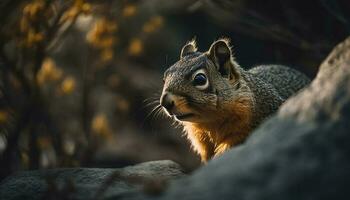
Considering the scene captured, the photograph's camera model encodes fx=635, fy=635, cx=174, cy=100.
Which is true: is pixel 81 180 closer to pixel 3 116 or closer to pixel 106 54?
pixel 3 116

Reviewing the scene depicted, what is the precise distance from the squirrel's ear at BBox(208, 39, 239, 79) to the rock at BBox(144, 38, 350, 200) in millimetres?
1826

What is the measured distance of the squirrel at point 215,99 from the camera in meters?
4.11

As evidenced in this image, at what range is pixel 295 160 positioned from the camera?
2.30m

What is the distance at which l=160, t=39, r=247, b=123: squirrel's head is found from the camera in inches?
160

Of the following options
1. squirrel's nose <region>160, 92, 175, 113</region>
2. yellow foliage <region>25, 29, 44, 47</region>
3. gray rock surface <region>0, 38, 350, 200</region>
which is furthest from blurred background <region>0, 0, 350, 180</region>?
gray rock surface <region>0, 38, 350, 200</region>

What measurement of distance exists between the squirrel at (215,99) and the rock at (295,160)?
1458 mm

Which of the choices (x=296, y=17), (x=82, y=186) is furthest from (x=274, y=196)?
(x=296, y=17)

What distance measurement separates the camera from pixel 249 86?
463cm

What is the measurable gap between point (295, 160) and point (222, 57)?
7.45 ft

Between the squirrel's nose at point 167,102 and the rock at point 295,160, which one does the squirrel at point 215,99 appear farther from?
the rock at point 295,160

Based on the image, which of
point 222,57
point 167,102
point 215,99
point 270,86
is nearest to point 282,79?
point 270,86

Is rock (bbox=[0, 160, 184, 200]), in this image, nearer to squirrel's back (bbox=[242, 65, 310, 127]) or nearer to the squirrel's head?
the squirrel's head

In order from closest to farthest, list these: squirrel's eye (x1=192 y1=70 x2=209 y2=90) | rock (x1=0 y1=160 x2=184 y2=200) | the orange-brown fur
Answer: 1. rock (x1=0 y1=160 x2=184 y2=200)
2. squirrel's eye (x1=192 y1=70 x2=209 y2=90)
3. the orange-brown fur

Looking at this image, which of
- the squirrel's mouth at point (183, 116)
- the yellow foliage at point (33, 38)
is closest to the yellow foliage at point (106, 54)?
the yellow foliage at point (33, 38)
